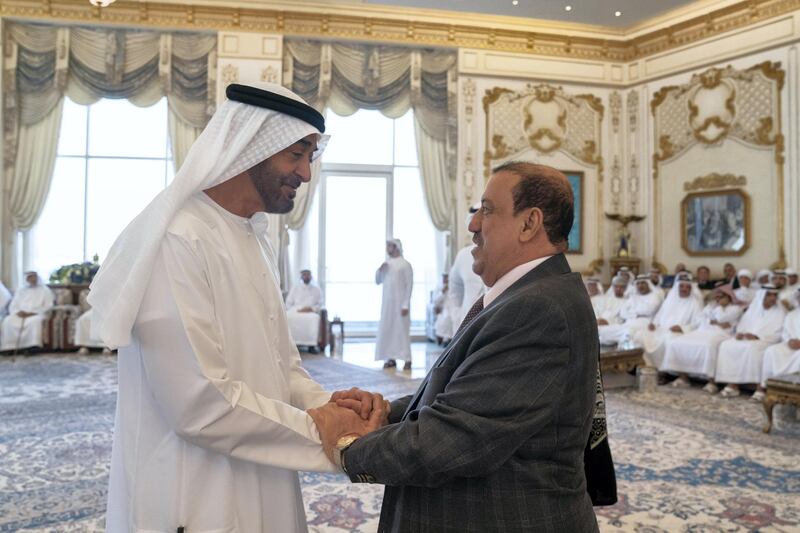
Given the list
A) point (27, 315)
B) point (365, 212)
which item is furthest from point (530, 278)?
point (365, 212)

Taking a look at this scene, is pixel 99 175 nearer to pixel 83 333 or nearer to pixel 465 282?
pixel 83 333

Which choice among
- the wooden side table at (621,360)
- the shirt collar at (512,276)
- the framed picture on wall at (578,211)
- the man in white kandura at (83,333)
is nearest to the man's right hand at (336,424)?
the shirt collar at (512,276)

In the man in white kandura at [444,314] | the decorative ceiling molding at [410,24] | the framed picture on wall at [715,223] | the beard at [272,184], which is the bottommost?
the man in white kandura at [444,314]

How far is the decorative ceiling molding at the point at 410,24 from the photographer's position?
31.7ft

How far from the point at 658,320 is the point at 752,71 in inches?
161

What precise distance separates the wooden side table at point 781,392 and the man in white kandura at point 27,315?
A: 28.7 feet

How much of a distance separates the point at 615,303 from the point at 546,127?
338cm

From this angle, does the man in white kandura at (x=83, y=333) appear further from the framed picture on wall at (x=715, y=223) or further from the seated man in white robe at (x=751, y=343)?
the framed picture on wall at (x=715, y=223)

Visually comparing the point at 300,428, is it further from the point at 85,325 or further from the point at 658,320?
the point at 85,325

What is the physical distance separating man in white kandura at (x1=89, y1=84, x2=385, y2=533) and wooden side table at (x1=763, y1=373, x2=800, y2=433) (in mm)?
4426

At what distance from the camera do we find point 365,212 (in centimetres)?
1143

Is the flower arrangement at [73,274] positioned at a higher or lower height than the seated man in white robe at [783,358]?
higher

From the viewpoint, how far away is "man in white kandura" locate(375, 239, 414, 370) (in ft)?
27.9

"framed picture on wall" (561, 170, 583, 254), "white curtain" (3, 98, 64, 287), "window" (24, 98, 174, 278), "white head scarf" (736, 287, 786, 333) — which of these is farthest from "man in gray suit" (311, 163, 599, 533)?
"white curtain" (3, 98, 64, 287)
